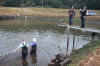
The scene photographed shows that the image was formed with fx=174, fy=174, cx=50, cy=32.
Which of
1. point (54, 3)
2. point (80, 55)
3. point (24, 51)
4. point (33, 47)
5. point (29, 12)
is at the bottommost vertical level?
point (80, 55)

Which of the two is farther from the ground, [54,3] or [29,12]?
[54,3]

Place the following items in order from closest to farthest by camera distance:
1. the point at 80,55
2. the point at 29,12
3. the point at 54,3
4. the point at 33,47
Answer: the point at 80,55, the point at 33,47, the point at 29,12, the point at 54,3

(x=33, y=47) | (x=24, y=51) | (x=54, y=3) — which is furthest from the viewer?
(x=54, y=3)

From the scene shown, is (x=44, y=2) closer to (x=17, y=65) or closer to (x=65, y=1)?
(x=65, y=1)

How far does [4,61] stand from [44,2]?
101 metres

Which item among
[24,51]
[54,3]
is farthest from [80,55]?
[54,3]

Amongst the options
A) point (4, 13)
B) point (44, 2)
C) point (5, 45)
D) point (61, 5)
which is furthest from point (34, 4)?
point (5, 45)

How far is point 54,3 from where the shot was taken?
382 ft

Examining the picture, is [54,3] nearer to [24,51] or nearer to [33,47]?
[33,47]

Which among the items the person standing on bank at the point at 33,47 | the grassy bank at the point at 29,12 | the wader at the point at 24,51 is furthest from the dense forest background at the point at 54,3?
the wader at the point at 24,51

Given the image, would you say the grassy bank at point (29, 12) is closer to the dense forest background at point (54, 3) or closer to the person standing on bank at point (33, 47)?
the dense forest background at point (54, 3)

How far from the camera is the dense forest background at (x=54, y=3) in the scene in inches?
4029

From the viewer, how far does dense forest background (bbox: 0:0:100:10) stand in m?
102

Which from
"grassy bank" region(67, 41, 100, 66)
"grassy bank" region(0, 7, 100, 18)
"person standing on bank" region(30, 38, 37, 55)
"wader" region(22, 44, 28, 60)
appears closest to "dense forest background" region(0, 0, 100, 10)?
"grassy bank" region(0, 7, 100, 18)
